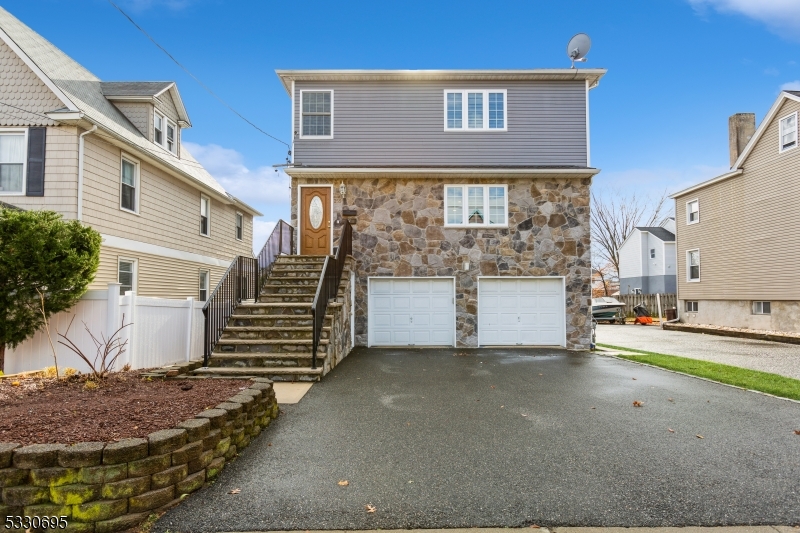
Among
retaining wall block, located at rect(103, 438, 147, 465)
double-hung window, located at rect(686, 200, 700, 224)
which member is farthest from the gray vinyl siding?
double-hung window, located at rect(686, 200, 700, 224)

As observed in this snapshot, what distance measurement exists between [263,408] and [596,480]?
349 cm

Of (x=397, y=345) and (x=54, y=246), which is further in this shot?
(x=397, y=345)

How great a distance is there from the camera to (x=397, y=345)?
488 inches

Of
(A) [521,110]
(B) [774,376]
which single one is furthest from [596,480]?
(A) [521,110]

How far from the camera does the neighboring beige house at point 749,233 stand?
1588 centimetres

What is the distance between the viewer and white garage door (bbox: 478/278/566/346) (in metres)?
12.5

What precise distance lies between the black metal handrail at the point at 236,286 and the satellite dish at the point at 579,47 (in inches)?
376

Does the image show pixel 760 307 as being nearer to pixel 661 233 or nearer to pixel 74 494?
pixel 661 233

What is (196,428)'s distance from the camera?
3.67 meters

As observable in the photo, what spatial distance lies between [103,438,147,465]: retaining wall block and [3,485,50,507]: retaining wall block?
0.43 meters

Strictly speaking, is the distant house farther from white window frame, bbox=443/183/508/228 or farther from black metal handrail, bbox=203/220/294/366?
black metal handrail, bbox=203/220/294/366

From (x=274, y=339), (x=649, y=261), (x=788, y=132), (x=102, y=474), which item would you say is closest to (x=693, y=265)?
(x=788, y=132)

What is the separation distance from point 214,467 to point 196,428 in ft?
1.37

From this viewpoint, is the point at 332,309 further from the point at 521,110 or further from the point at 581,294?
the point at 521,110
